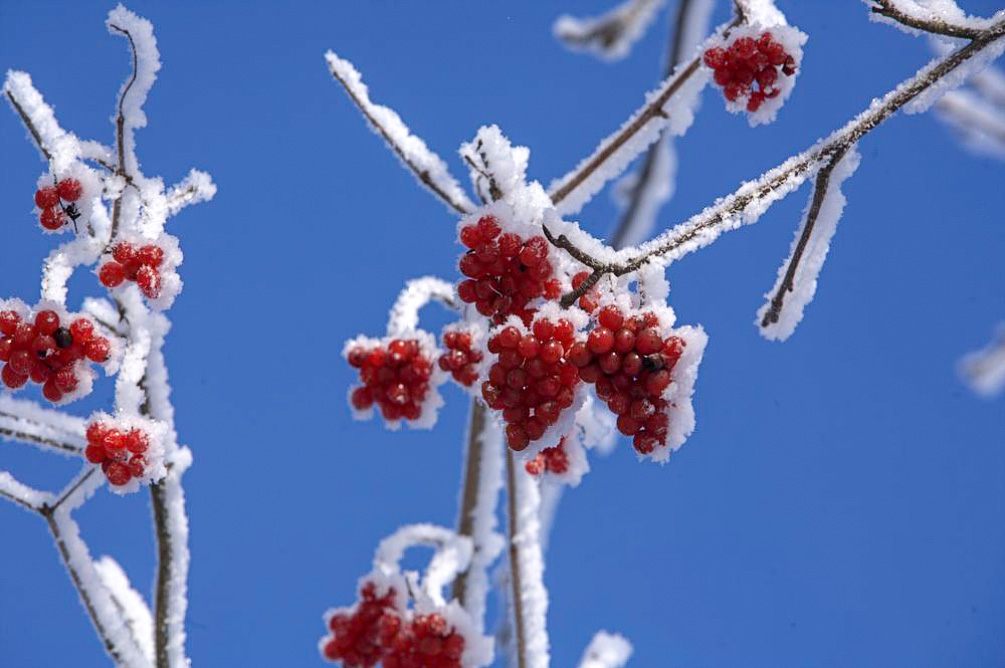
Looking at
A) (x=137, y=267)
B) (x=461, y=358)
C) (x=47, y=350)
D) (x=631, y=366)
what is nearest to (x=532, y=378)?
(x=631, y=366)

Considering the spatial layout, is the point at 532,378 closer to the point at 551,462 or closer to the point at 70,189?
the point at 551,462

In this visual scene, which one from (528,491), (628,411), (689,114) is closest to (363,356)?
(528,491)

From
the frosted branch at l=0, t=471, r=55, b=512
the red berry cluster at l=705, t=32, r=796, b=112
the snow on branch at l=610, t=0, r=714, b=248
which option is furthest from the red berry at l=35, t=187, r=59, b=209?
the snow on branch at l=610, t=0, r=714, b=248

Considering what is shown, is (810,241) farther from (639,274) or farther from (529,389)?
(529,389)

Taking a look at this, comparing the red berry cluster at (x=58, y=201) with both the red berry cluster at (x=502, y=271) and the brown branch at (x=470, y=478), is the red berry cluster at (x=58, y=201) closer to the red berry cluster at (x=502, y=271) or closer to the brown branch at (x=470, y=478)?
the red berry cluster at (x=502, y=271)

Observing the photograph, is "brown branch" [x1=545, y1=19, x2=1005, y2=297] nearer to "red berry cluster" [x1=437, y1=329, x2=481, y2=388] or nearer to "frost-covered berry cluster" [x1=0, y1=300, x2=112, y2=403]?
"red berry cluster" [x1=437, y1=329, x2=481, y2=388]

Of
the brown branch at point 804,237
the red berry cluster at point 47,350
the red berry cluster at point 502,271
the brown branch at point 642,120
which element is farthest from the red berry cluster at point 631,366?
the red berry cluster at point 47,350
